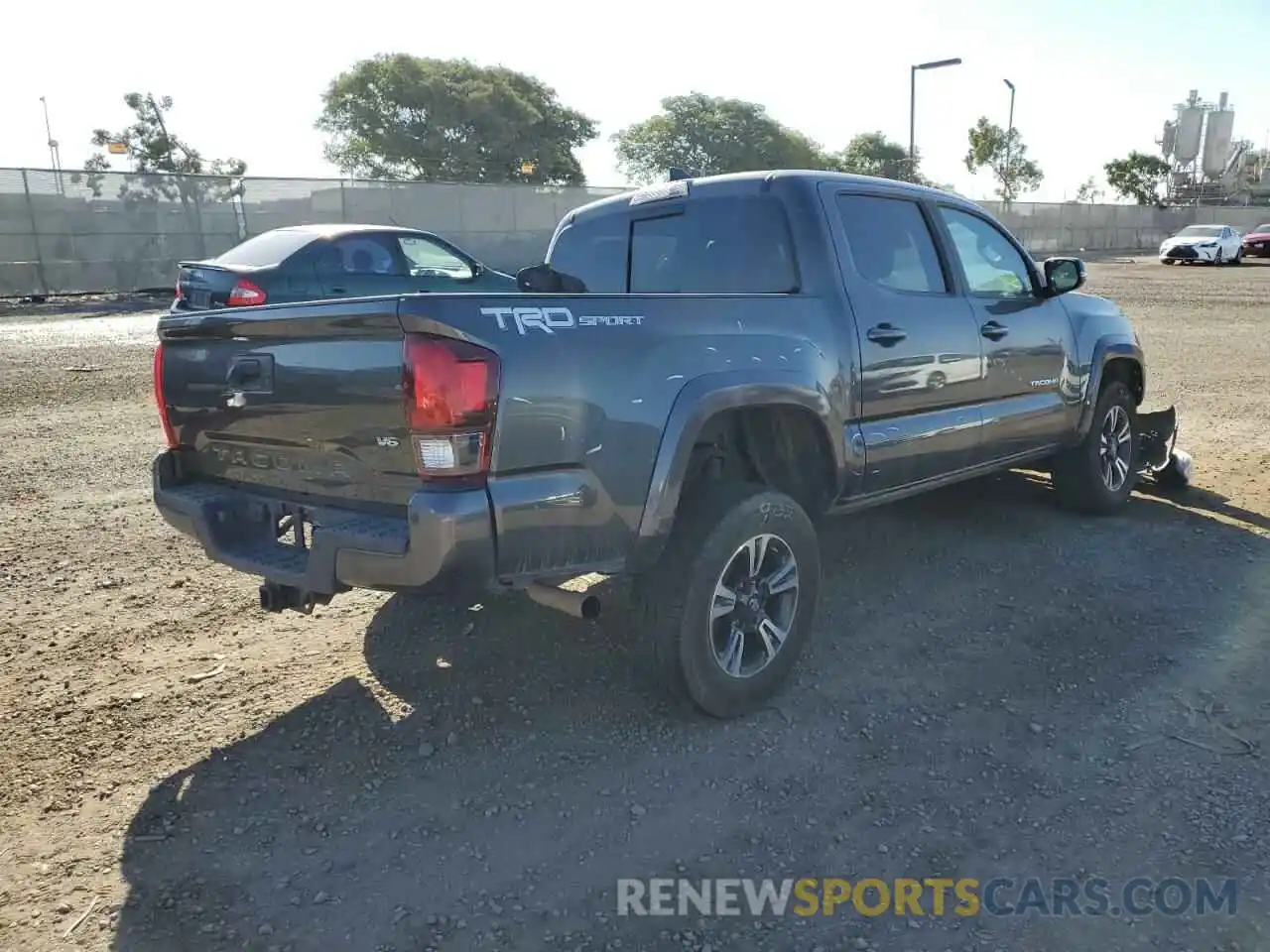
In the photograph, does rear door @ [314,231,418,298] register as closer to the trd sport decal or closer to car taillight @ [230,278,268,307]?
car taillight @ [230,278,268,307]

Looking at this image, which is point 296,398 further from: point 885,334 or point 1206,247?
point 1206,247

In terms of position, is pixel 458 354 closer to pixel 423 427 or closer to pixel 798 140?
pixel 423 427

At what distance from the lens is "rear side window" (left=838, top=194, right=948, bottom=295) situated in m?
4.21

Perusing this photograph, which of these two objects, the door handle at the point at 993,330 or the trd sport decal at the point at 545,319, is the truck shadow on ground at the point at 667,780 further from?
the door handle at the point at 993,330

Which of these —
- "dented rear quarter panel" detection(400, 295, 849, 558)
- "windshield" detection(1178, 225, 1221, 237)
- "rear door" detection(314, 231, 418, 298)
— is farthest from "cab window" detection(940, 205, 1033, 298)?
"windshield" detection(1178, 225, 1221, 237)

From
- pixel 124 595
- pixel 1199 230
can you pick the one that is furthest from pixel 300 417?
pixel 1199 230

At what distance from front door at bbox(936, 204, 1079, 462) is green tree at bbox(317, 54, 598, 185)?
5417 centimetres

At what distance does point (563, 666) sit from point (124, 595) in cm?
223

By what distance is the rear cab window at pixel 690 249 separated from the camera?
4.05 metres

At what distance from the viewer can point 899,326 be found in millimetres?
4207

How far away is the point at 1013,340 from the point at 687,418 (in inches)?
97.2

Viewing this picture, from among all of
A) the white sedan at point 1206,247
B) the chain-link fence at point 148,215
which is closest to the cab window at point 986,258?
the chain-link fence at point 148,215

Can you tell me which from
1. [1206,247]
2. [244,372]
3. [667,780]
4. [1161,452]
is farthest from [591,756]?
[1206,247]

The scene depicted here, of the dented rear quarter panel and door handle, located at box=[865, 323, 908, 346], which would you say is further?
door handle, located at box=[865, 323, 908, 346]
